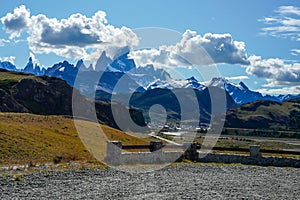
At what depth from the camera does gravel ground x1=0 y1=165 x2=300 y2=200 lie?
84.0ft

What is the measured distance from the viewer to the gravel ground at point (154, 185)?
25.6 meters

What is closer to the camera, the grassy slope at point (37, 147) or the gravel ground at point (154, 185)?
the gravel ground at point (154, 185)

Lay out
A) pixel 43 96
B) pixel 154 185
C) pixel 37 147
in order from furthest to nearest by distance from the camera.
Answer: pixel 43 96 < pixel 37 147 < pixel 154 185

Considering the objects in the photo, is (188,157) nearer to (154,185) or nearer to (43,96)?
(154,185)

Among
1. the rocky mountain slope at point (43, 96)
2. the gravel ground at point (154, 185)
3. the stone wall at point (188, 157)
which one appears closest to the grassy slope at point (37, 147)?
the stone wall at point (188, 157)

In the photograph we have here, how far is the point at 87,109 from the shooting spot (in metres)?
177

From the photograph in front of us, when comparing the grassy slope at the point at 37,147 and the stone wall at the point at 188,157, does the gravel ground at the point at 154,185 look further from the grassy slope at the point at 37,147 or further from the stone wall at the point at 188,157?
the grassy slope at the point at 37,147

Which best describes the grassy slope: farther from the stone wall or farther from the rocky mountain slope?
the rocky mountain slope

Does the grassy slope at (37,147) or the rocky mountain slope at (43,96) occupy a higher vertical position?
the rocky mountain slope at (43,96)

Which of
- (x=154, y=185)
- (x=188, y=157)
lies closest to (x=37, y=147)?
(x=188, y=157)

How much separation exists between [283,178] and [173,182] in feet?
35.4

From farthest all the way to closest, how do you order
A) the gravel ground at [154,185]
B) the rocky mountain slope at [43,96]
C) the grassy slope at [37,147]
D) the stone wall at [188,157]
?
the rocky mountain slope at [43,96], the grassy slope at [37,147], the stone wall at [188,157], the gravel ground at [154,185]

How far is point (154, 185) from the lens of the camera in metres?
29.8

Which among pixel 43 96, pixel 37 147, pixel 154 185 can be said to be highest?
pixel 43 96
